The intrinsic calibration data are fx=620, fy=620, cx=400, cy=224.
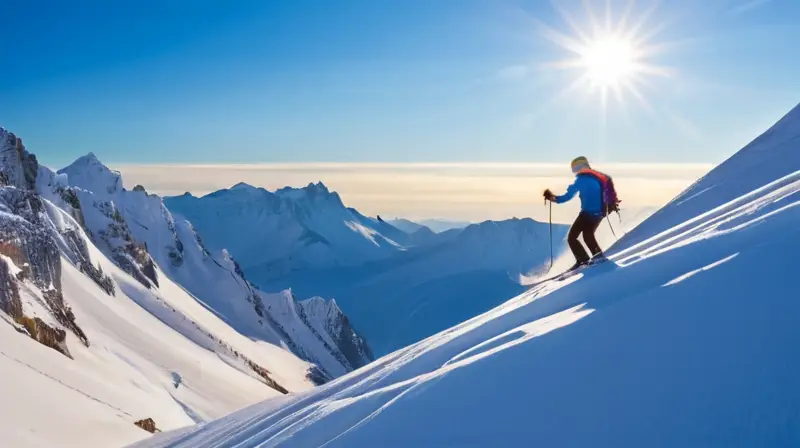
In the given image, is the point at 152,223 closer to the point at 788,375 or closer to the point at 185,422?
the point at 185,422

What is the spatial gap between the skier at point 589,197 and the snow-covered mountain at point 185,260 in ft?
261

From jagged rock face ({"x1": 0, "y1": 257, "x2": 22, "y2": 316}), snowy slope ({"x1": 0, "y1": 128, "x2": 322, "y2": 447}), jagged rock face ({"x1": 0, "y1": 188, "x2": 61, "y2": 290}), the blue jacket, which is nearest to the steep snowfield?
snowy slope ({"x1": 0, "y1": 128, "x2": 322, "y2": 447})

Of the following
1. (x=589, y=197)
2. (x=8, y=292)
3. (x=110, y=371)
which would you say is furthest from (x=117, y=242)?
(x=589, y=197)

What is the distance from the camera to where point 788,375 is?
450 cm

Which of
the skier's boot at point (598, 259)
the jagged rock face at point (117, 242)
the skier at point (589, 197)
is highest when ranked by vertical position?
the jagged rock face at point (117, 242)

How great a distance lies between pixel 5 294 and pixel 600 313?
33.4 meters

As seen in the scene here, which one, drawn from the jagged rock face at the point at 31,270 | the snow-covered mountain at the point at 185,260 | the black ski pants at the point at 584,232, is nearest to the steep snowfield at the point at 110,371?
the jagged rock face at the point at 31,270

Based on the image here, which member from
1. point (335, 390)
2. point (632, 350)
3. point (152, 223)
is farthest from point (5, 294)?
point (152, 223)

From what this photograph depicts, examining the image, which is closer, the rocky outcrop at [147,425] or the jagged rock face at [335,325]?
the rocky outcrop at [147,425]

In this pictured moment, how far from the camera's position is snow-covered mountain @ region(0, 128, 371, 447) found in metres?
21.5

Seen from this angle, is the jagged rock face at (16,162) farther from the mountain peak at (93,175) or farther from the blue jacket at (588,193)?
the blue jacket at (588,193)

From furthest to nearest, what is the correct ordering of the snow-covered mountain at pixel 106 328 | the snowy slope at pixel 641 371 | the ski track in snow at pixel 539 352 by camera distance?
the snow-covered mountain at pixel 106 328 < the ski track in snow at pixel 539 352 < the snowy slope at pixel 641 371

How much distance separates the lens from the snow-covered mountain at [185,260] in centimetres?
8750

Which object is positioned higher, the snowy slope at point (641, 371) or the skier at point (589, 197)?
the skier at point (589, 197)
